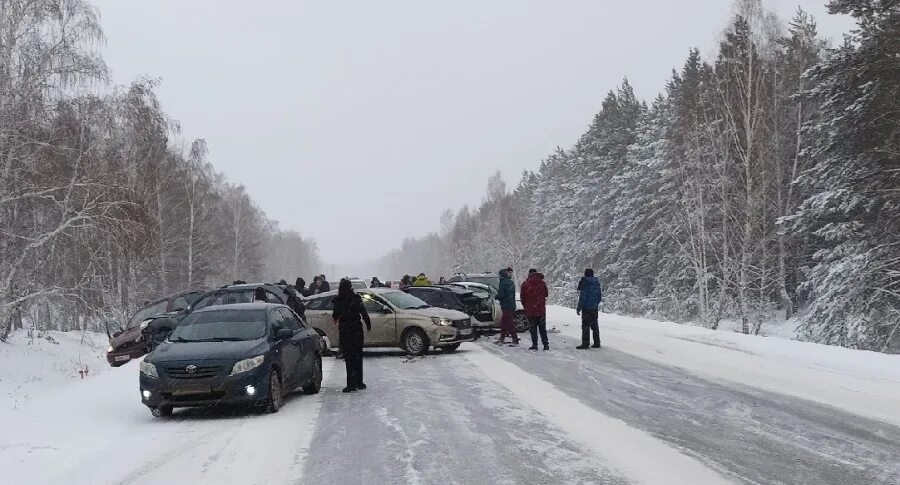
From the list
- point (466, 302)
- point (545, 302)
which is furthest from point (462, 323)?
point (466, 302)

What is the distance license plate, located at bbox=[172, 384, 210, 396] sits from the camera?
10.0 metres

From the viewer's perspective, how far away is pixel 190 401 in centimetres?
1009

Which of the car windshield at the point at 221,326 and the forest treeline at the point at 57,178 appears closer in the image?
the car windshield at the point at 221,326

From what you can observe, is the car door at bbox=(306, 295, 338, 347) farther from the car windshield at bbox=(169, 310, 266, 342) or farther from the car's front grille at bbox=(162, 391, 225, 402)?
the car's front grille at bbox=(162, 391, 225, 402)

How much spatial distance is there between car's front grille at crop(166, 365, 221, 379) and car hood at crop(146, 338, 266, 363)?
0.14 m

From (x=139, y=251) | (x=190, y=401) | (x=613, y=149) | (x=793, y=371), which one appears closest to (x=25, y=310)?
(x=139, y=251)

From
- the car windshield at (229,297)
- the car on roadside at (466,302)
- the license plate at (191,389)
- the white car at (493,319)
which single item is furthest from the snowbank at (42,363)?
the white car at (493,319)

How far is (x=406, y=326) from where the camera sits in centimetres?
1834

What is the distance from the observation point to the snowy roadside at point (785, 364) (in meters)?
10.8

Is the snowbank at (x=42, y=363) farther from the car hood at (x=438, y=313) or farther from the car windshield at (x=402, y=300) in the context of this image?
the car hood at (x=438, y=313)

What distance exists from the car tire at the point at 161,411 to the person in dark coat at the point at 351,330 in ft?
9.08

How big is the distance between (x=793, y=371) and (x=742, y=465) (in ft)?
25.2

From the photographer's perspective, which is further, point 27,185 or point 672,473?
point 27,185

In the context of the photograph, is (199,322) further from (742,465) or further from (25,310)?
(25,310)
